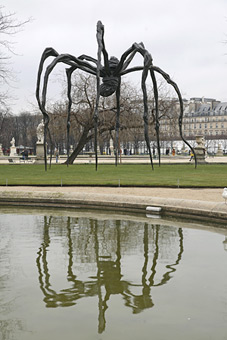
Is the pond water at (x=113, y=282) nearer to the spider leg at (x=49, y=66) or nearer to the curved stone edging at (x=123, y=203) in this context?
the curved stone edging at (x=123, y=203)

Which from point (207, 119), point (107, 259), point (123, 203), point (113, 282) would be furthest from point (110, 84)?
point (207, 119)

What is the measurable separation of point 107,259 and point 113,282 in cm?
109

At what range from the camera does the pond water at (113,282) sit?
413 cm

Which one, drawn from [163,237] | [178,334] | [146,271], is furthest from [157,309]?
[163,237]

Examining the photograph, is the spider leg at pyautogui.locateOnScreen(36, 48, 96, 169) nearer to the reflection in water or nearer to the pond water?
the reflection in water

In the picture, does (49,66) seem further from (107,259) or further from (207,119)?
(207,119)

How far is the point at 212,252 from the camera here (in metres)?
6.91

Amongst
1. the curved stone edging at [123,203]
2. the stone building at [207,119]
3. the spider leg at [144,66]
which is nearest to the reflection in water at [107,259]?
the curved stone edging at [123,203]

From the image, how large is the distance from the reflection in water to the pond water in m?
0.01

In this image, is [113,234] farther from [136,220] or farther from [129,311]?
[129,311]

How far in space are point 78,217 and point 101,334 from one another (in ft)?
20.4

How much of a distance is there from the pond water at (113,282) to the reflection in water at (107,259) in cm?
1

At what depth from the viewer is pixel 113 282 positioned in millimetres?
5469

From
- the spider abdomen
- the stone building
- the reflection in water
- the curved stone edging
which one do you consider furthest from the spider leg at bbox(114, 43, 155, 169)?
the stone building
